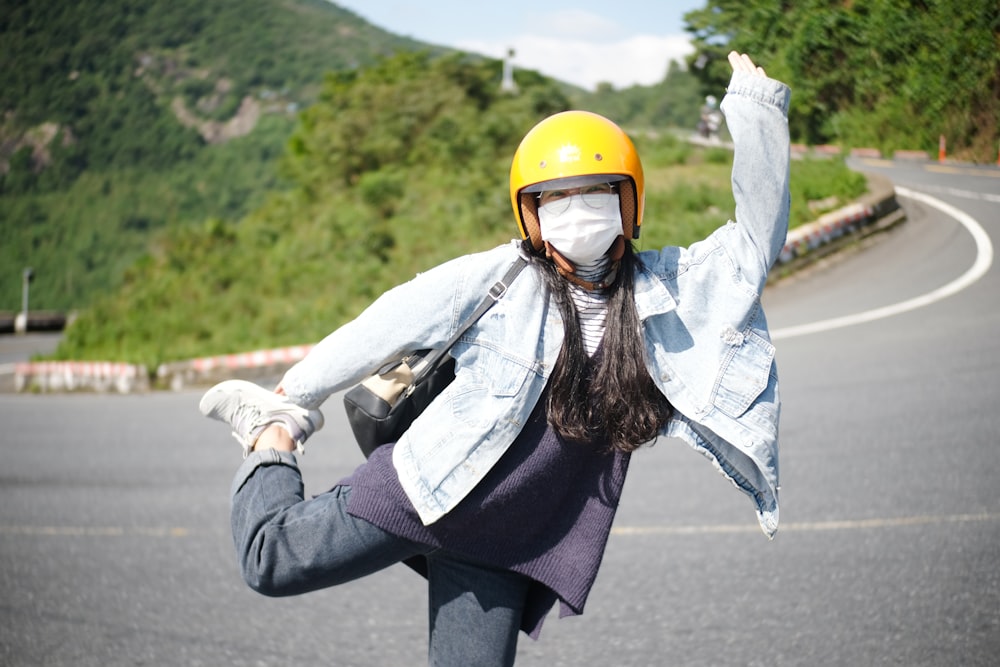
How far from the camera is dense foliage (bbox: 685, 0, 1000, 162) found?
3.14 meters

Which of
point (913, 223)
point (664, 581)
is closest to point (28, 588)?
point (664, 581)

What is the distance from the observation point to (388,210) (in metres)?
20.0

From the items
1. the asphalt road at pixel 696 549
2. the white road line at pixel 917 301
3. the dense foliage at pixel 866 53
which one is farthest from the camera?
the white road line at pixel 917 301

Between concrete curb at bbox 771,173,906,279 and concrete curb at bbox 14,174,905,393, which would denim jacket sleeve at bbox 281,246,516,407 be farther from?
concrete curb at bbox 771,173,906,279

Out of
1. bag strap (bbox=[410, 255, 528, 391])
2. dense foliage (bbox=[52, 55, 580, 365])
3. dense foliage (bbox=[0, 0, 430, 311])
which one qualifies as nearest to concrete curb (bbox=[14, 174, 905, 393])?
dense foliage (bbox=[52, 55, 580, 365])

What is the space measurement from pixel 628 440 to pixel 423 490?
0.50m

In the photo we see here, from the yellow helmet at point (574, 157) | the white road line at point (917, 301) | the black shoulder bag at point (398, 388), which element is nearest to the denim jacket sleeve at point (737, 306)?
the yellow helmet at point (574, 157)

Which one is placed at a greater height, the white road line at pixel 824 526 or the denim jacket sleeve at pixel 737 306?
the denim jacket sleeve at pixel 737 306

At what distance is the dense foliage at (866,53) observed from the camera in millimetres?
3143

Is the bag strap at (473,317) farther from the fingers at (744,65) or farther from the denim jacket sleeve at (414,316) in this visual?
the fingers at (744,65)

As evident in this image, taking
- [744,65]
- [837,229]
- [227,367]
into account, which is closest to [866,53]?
[744,65]

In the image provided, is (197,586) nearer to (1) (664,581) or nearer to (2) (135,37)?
(1) (664,581)

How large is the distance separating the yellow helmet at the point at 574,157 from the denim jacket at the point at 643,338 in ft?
0.61

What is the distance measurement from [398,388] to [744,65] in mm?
1157
